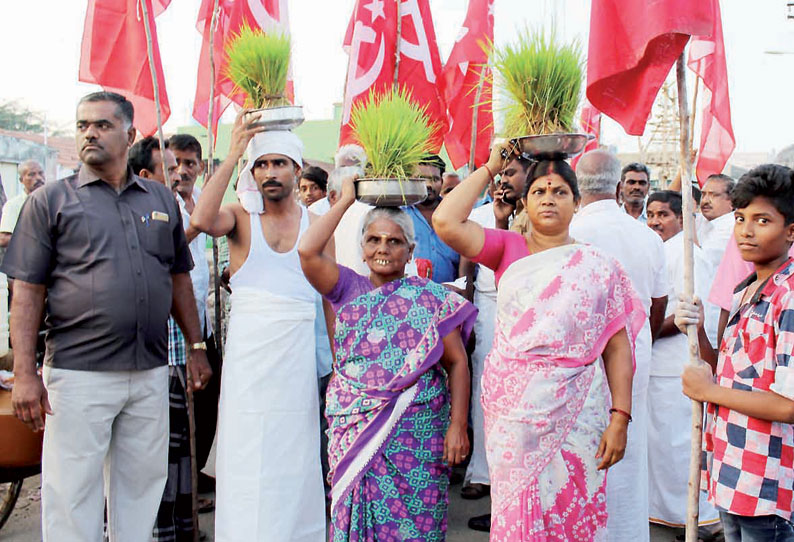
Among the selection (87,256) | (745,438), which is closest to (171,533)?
(87,256)

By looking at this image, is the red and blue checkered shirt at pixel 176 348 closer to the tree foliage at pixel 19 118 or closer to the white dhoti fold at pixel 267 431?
the white dhoti fold at pixel 267 431

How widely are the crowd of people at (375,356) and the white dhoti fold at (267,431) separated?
0.01 m

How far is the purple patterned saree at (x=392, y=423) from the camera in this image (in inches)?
125

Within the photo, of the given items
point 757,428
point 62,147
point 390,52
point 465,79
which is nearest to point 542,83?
point 757,428

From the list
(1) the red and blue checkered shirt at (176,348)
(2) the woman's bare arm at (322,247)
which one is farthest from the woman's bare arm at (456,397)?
(1) the red and blue checkered shirt at (176,348)

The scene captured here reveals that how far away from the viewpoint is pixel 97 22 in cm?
481

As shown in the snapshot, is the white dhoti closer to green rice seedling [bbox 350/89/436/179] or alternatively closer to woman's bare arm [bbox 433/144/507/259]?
green rice seedling [bbox 350/89/436/179]

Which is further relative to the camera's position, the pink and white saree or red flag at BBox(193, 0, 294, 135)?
red flag at BBox(193, 0, 294, 135)

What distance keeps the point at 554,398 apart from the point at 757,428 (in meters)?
0.72

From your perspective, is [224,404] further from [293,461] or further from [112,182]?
[112,182]

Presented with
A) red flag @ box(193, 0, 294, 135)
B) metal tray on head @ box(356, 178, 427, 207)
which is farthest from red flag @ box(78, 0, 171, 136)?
metal tray on head @ box(356, 178, 427, 207)

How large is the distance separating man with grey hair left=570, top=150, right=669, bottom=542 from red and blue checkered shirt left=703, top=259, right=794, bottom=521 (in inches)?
34.1

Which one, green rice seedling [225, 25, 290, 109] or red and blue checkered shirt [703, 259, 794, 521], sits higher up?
green rice seedling [225, 25, 290, 109]

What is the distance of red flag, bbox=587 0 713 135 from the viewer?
2.57 m
